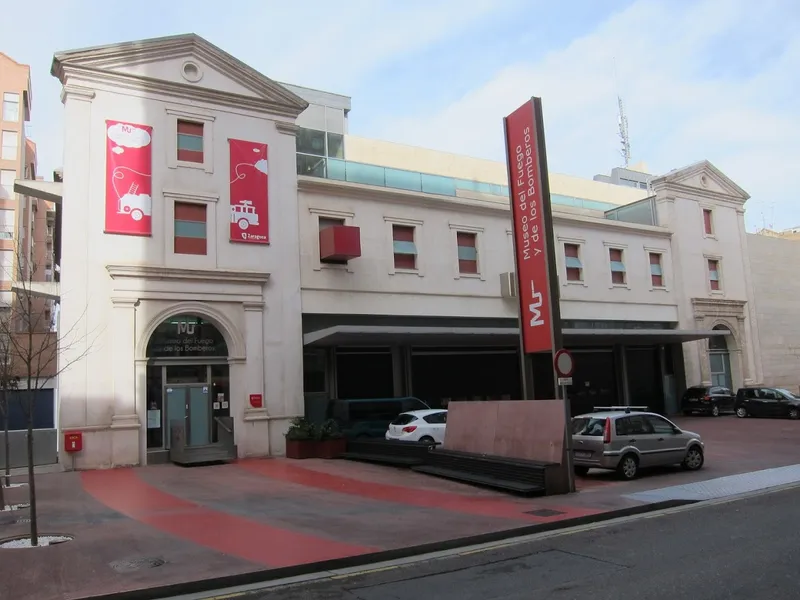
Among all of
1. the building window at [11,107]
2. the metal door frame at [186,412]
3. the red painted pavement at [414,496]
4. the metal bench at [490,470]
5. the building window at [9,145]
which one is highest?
the building window at [11,107]

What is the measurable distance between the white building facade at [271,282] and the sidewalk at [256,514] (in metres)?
3.33

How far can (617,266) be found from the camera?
33.2m

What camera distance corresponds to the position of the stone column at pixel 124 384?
1966 cm

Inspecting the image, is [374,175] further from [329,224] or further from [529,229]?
[529,229]

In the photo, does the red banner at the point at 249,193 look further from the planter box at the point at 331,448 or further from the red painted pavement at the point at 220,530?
the red painted pavement at the point at 220,530

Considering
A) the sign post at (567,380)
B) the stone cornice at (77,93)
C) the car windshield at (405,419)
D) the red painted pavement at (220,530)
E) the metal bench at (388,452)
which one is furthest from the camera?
the stone cornice at (77,93)

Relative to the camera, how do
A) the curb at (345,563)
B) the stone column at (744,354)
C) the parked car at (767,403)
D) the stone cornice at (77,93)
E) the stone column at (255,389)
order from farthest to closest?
the stone column at (744,354) < the parked car at (767,403) < the stone column at (255,389) < the stone cornice at (77,93) < the curb at (345,563)

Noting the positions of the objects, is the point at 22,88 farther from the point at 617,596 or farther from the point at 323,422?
the point at 617,596

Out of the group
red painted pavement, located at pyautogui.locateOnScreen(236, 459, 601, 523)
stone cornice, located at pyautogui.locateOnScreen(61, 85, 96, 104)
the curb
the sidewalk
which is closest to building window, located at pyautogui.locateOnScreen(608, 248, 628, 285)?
the sidewalk

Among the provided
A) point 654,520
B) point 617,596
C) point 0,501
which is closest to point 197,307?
point 0,501

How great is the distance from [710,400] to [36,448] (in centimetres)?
2783

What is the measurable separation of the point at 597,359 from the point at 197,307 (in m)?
19.4

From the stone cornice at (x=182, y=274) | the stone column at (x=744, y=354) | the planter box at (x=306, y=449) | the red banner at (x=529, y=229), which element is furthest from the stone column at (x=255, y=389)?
the stone column at (x=744, y=354)

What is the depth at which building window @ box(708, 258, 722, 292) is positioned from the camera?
120 feet
